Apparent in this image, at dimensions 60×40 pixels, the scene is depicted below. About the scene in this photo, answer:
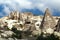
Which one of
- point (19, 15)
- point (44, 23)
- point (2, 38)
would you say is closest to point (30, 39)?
point (2, 38)

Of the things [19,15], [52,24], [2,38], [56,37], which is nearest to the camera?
[2,38]

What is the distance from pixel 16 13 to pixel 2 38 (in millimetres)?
83412

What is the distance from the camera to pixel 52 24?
251ft

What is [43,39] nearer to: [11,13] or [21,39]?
[21,39]

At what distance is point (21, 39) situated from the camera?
146ft

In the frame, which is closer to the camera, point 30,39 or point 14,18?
point 30,39

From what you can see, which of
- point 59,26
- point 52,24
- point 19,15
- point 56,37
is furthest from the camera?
point 19,15

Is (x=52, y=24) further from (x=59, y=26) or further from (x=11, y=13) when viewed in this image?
(x=11, y=13)

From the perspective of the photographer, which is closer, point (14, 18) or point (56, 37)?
point (56, 37)

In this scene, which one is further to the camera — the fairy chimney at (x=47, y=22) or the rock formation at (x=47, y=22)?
the fairy chimney at (x=47, y=22)

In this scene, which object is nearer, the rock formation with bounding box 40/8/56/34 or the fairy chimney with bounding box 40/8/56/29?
the rock formation with bounding box 40/8/56/34

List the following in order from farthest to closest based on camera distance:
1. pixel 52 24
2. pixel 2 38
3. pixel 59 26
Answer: pixel 52 24, pixel 59 26, pixel 2 38

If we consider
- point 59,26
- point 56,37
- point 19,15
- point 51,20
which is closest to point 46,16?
point 51,20

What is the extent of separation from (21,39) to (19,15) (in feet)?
265
